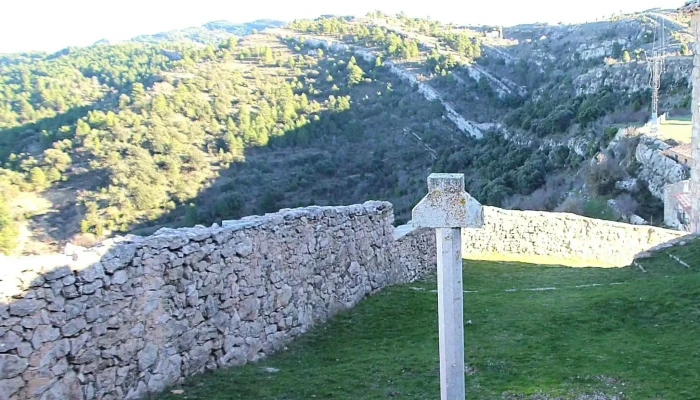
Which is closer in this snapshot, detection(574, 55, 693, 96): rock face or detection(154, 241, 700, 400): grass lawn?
detection(154, 241, 700, 400): grass lawn

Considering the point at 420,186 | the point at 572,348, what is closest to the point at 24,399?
the point at 572,348

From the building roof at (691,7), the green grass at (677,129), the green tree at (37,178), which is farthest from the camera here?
the green tree at (37,178)

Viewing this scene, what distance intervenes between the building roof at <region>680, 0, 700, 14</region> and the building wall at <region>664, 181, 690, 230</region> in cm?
766

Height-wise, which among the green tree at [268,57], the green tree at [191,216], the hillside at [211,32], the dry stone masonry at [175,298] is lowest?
the green tree at [191,216]

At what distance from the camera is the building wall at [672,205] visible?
2309 cm

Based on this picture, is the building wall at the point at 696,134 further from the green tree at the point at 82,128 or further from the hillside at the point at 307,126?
the green tree at the point at 82,128

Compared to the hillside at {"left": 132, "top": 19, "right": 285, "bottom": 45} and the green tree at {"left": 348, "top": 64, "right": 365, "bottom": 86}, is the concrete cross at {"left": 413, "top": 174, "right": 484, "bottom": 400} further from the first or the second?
the hillside at {"left": 132, "top": 19, "right": 285, "bottom": 45}

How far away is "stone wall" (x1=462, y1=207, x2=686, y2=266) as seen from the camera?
18469 millimetres

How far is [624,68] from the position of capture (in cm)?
5047

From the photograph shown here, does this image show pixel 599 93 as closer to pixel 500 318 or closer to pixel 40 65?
pixel 500 318

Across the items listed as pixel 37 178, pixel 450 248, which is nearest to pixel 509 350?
pixel 450 248

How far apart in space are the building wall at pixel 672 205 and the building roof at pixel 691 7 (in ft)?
25.1

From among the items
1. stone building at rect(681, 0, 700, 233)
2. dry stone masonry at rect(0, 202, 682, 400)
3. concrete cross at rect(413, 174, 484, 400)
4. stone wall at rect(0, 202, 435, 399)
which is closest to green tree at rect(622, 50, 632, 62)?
stone building at rect(681, 0, 700, 233)

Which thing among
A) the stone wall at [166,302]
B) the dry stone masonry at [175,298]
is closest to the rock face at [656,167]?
the dry stone masonry at [175,298]
